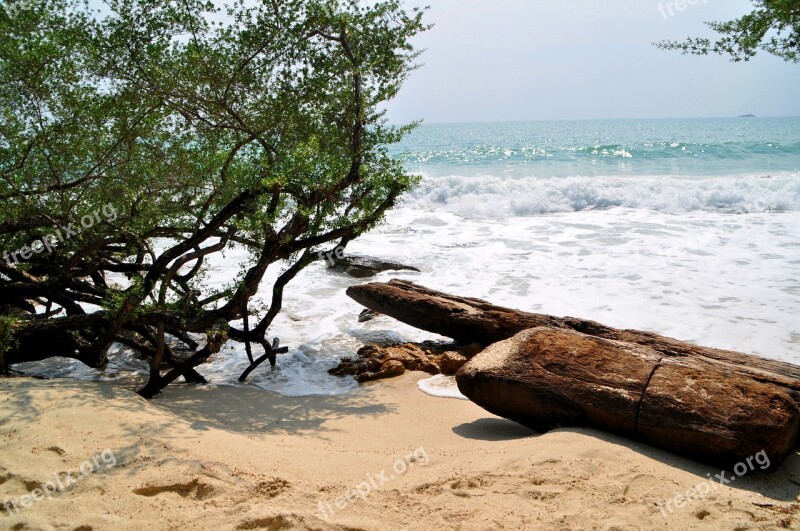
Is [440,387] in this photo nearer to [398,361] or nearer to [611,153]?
[398,361]

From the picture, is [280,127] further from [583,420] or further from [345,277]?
[345,277]

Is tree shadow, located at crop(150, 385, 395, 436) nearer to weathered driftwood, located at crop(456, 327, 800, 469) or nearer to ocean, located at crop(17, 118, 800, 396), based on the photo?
ocean, located at crop(17, 118, 800, 396)

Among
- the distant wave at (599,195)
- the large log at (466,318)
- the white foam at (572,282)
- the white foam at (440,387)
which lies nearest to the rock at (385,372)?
the white foam at (572,282)

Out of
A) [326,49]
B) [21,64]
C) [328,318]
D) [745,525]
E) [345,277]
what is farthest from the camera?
[345,277]

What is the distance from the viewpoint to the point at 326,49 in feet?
25.4

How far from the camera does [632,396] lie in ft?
16.5

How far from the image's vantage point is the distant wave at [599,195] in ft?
79.2

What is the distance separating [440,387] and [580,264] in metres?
8.32

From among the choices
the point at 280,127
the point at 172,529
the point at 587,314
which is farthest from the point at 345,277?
the point at 172,529

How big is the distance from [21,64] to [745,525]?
7.40m

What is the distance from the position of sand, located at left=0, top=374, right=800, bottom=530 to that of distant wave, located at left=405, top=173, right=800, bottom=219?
19.2 m

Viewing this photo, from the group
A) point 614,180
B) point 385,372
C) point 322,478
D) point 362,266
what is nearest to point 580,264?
point 362,266

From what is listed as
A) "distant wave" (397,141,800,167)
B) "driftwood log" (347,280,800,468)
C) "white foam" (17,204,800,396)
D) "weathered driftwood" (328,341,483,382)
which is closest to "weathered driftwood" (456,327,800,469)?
"driftwood log" (347,280,800,468)

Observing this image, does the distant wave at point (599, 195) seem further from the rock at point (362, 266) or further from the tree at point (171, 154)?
the tree at point (171, 154)
